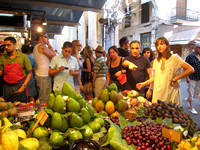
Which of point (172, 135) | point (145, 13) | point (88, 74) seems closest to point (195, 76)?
point (88, 74)

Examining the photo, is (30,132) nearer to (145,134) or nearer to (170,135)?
(145,134)

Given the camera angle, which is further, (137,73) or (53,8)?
(53,8)

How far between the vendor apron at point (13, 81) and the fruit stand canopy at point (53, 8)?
270 cm

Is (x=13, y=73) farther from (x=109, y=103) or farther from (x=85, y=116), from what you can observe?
(x=85, y=116)

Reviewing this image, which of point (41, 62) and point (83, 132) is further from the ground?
point (41, 62)

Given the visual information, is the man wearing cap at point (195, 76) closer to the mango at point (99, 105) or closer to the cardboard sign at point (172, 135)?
the mango at point (99, 105)

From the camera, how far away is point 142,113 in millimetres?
2068

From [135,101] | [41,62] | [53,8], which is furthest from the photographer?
[53,8]

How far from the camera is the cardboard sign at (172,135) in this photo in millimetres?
1232

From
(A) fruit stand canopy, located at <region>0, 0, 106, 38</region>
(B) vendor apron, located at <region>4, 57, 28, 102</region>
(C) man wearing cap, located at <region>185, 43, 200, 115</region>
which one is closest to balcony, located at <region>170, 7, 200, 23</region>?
(A) fruit stand canopy, located at <region>0, 0, 106, 38</region>

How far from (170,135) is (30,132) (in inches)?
41.4

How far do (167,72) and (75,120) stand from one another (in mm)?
1936

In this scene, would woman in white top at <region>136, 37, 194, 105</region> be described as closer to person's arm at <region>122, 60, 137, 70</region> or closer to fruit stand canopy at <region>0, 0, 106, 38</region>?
person's arm at <region>122, 60, 137, 70</region>

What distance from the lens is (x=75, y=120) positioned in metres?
1.37
